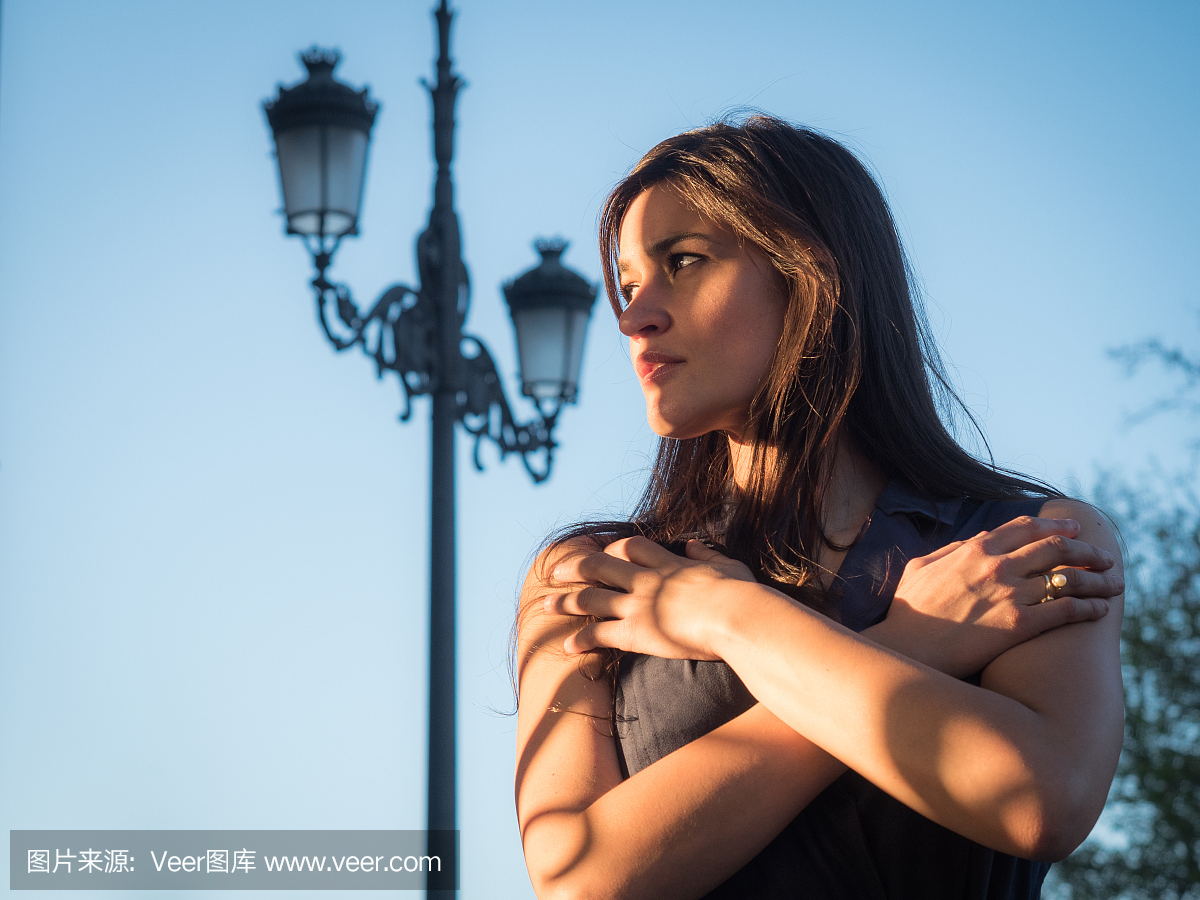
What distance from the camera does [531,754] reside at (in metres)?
1.71

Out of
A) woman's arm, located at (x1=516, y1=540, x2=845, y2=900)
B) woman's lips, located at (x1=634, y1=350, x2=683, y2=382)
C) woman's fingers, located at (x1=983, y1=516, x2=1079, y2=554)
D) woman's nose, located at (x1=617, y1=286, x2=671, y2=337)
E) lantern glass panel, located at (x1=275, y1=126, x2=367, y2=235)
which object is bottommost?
woman's arm, located at (x1=516, y1=540, x2=845, y2=900)

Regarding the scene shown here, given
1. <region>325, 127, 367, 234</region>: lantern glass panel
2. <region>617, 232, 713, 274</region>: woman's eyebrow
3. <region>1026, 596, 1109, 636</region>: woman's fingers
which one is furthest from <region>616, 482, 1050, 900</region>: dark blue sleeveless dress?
<region>325, 127, 367, 234</region>: lantern glass panel

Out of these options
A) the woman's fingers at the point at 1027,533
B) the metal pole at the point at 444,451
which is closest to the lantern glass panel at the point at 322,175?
the metal pole at the point at 444,451

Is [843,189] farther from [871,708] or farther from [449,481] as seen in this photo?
[449,481]

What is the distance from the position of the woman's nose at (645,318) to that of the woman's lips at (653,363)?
0.03 m

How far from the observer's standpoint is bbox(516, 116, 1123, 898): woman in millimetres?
1394

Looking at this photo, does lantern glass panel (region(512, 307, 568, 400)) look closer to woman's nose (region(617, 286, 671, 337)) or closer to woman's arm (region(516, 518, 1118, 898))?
woman's nose (region(617, 286, 671, 337))

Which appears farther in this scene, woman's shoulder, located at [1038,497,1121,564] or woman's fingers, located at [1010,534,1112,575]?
woman's shoulder, located at [1038,497,1121,564]

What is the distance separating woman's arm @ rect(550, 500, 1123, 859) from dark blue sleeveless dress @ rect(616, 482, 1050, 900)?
0.13 meters

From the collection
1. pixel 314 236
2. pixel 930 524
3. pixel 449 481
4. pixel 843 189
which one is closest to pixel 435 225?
pixel 314 236

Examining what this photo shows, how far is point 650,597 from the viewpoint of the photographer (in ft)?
5.39

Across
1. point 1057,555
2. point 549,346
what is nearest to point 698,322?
point 1057,555

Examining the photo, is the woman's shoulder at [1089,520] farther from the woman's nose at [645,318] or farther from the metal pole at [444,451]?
the metal pole at [444,451]

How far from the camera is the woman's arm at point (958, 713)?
1.34 m
